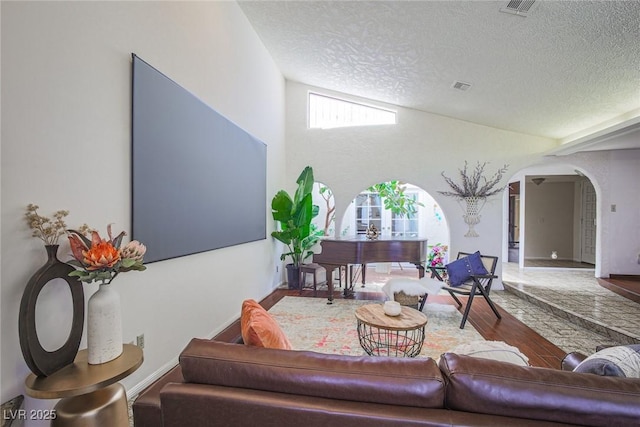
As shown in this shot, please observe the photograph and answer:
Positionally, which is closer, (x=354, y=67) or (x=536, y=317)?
(x=536, y=317)

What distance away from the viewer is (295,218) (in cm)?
481

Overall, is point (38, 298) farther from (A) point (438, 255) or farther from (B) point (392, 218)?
(B) point (392, 218)

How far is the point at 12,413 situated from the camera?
1.37 metres

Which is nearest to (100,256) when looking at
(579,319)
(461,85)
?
(461,85)

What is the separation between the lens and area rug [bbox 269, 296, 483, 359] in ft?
9.52

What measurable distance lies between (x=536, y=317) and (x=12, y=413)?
198 inches

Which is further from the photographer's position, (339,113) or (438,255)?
(438,255)

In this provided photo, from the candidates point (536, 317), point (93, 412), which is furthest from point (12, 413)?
point (536, 317)

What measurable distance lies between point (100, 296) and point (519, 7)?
373 centimetres

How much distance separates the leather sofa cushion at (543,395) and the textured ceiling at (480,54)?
111 inches

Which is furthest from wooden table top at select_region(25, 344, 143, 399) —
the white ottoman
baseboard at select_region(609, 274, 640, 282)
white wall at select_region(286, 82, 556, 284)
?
baseboard at select_region(609, 274, 640, 282)

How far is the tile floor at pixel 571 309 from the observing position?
3006 mm

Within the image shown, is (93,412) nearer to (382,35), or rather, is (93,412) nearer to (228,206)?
(228,206)

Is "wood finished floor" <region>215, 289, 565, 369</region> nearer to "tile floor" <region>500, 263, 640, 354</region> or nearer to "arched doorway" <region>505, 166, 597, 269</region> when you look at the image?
"tile floor" <region>500, 263, 640, 354</region>
